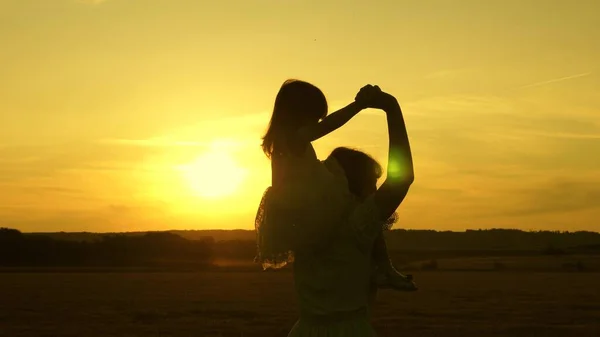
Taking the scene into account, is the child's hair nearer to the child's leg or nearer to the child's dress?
the child's dress

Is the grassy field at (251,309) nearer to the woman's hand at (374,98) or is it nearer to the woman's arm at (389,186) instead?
the woman's arm at (389,186)

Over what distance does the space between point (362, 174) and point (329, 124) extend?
12.6 inches

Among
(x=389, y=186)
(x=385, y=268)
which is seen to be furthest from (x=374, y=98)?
(x=385, y=268)

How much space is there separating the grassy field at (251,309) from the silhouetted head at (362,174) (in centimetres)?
1596

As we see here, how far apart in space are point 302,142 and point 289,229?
10.0 inches

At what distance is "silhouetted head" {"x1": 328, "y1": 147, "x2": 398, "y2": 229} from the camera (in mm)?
2801

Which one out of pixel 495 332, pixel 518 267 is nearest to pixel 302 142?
pixel 495 332

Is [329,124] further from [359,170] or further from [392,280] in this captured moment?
[392,280]

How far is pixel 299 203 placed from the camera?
2.64 meters

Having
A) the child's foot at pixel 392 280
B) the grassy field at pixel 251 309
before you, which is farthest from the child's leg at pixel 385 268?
the grassy field at pixel 251 309

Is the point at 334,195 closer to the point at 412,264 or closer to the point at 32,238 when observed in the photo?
the point at 412,264

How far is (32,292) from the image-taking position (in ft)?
107

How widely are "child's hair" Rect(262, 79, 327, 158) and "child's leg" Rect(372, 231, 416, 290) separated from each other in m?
0.42

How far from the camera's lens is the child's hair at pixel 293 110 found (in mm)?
2730
